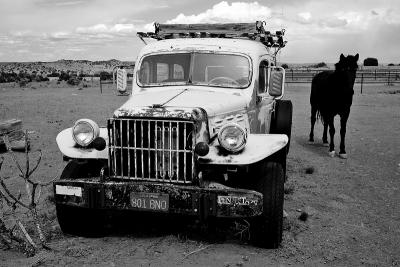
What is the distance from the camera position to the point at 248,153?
502 centimetres

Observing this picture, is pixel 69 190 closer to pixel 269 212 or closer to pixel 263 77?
pixel 269 212

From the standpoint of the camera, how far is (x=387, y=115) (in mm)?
17719

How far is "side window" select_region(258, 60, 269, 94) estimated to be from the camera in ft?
22.4

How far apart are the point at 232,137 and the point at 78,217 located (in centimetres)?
201

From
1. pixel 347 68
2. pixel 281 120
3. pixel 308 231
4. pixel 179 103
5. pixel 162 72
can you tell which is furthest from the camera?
pixel 347 68

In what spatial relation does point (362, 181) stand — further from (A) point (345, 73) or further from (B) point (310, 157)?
(A) point (345, 73)

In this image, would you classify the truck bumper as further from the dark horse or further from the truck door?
the dark horse

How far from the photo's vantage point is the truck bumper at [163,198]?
4.77 m

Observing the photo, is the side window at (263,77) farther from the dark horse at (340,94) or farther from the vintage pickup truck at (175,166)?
the dark horse at (340,94)

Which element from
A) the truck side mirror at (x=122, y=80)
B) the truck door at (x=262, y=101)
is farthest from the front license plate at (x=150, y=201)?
the truck side mirror at (x=122, y=80)

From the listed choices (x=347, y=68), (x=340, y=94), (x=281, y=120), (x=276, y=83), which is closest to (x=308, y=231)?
(x=276, y=83)

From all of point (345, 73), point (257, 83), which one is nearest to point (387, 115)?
point (345, 73)

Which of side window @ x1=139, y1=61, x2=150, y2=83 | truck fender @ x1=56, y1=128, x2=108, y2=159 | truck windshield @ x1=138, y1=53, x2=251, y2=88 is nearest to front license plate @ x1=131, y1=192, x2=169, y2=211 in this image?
truck fender @ x1=56, y1=128, x2=108, y2=159

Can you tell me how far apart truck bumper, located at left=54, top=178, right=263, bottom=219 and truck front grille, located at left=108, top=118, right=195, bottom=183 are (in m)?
0.14
